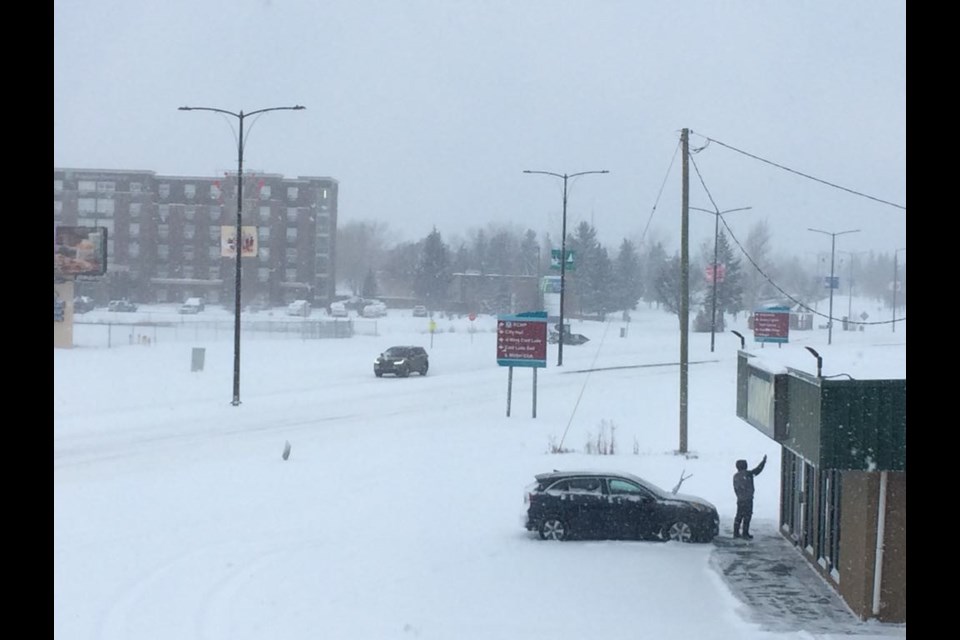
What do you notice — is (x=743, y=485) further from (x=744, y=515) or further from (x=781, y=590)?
(x=781, y=590)

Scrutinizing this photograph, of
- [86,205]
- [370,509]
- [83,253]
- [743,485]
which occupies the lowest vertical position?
[370,509]

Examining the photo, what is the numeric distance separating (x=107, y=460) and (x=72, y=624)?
39.4 ft

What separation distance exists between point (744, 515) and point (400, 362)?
2915 cm

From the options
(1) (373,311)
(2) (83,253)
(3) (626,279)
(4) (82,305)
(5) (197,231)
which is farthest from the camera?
(3) (626,279)

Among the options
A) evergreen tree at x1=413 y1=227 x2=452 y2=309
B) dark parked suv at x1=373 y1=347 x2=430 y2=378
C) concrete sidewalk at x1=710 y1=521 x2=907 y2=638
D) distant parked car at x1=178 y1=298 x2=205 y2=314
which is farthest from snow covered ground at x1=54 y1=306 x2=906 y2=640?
evergreen tree at x1=413 y1=227 x2=452 y2=309

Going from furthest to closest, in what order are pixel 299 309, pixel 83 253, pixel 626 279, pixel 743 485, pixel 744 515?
1. pixel 626 279
2. pixel 299 309
3. pixel 83 253
4. pixel 744 515
5. pixel 743 485

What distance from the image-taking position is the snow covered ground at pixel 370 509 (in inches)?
476

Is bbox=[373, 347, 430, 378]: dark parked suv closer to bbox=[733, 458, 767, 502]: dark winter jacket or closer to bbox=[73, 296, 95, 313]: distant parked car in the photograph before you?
bbox=[733, 458, 767, 502]: dark winter jacket

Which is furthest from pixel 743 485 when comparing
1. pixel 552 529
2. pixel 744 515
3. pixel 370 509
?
pixel 370 509

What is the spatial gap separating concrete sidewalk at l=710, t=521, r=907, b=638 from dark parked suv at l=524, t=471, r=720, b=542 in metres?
0.56

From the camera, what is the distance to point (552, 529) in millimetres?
16625

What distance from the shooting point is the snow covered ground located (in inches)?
476

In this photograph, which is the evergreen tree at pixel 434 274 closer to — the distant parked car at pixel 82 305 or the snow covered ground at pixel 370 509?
the distant parked car at pixel 82 305
